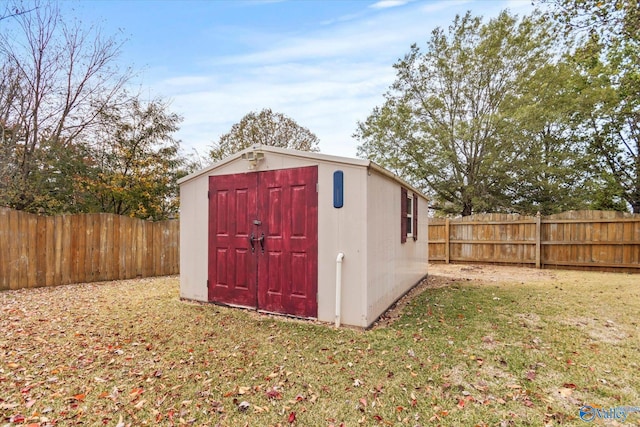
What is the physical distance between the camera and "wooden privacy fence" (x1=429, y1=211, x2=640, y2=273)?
8.34 m

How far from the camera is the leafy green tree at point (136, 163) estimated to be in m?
8.75

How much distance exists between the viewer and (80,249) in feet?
22.4

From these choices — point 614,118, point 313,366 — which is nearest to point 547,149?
point 614,118

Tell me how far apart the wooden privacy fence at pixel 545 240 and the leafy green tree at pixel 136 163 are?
914cm

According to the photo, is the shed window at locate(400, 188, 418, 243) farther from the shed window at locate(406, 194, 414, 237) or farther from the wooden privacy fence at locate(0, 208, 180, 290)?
the wooden privacy fence at locate(0, 208, 180, 290)

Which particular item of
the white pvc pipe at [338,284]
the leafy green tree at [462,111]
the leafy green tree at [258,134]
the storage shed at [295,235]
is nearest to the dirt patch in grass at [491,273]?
the storage shed at [295,235]

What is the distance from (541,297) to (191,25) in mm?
9333

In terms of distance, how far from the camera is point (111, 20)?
27.2 ft

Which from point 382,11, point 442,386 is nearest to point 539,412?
point 442,386

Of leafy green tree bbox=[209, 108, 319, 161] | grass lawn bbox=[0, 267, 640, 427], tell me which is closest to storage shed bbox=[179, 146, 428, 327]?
grass lawn bbox=[0, 267, 640, 427]

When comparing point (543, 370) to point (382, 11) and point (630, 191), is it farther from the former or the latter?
point (630, 191)

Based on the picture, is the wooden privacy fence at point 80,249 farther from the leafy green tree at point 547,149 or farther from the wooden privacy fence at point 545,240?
the leafy green tree at point 547,149

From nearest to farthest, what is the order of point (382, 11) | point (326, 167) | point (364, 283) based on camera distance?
point (364, 283) < point (326, 167) < point (382, 11)

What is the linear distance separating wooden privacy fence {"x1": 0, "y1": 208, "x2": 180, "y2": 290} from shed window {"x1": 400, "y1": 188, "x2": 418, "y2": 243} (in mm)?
6052
